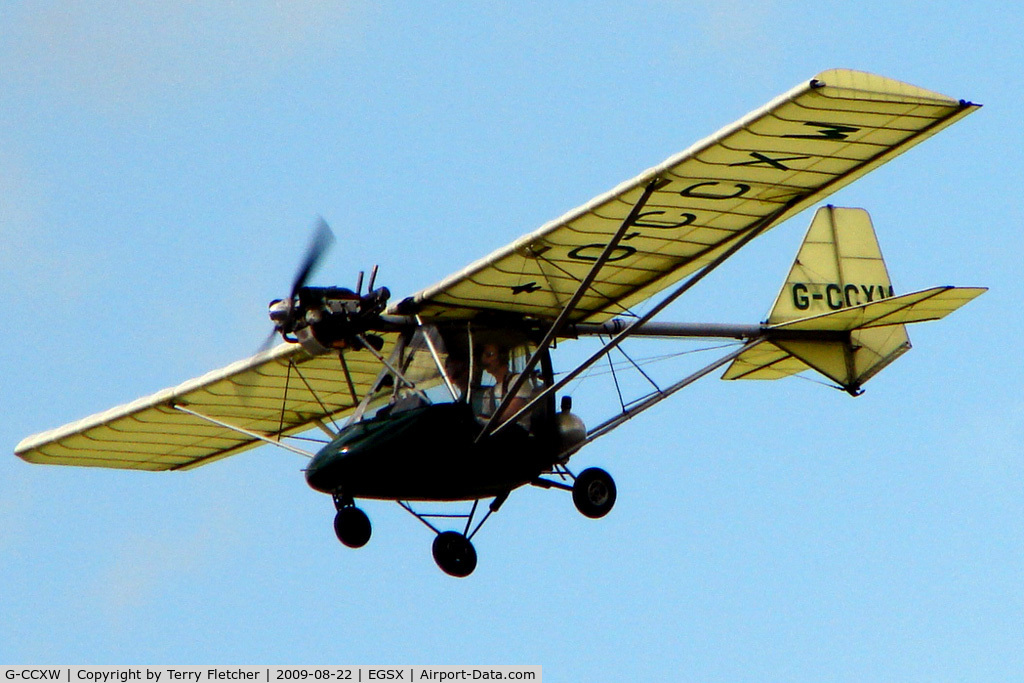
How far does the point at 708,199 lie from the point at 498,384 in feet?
9.68

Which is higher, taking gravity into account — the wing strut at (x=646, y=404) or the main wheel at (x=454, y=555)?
the wing strut at (x=646, y=404)

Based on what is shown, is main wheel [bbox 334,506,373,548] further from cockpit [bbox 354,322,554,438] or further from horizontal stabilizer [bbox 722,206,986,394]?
horizontal stabilizer [bbox 722,206,986,394]

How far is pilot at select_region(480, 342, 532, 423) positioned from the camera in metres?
18.8

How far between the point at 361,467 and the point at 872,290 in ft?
26.7

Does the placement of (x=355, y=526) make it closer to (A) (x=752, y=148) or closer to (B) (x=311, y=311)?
(B) (x=311, y=311)

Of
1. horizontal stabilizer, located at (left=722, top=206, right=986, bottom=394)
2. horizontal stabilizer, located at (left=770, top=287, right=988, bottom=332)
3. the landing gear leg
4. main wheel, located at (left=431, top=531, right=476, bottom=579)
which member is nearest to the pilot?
main wheel, located at (left=431, top=531, right=476, bottom=579)

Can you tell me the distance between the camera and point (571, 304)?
59.1 ft

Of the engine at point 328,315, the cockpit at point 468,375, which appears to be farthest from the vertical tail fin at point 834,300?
the engine at point 328,315

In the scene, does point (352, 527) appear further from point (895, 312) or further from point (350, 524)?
point (895, 312)

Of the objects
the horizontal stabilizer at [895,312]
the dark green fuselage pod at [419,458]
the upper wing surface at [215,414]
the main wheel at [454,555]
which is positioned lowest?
the main wheel at [454,555]

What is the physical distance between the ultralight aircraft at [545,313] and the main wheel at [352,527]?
0.02 meters

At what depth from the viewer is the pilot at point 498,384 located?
1878 centimetres

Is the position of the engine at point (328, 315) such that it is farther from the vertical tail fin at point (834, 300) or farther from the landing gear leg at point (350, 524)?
the vertical tail fin at point (834, 300)

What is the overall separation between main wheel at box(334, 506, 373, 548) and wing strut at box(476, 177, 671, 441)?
1416 millimetres
